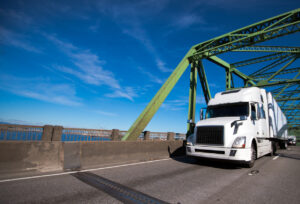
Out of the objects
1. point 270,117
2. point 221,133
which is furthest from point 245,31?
point 221,133

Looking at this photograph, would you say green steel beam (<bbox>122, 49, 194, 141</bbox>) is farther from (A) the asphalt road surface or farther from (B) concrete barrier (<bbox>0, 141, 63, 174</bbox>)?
(A) the asphalt road surface

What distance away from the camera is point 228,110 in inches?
336

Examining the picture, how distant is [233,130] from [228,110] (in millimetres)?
1774

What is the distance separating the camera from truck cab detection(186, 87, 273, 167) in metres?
6.66

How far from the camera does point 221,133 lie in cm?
696

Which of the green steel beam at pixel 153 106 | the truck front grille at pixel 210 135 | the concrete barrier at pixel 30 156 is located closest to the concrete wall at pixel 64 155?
the concrete barrier at pixel 30 156

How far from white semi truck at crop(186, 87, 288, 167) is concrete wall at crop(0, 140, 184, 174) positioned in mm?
2961

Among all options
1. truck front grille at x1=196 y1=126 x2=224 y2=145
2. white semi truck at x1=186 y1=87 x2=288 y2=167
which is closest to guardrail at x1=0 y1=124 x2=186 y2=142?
white semi truck at x1=186 y1=87 x2=288 y2=167

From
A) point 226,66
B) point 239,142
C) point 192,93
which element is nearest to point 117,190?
point 239,142

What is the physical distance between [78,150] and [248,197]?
533cm

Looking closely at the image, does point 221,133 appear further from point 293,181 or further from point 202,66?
point 202,66

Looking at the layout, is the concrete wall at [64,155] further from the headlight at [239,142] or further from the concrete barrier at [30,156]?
the headlight at [239,142]

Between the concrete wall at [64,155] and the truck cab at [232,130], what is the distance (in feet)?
9.76

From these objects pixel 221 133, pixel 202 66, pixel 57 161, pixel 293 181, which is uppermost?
pixel 202 66
